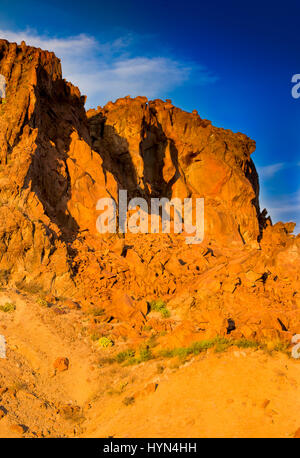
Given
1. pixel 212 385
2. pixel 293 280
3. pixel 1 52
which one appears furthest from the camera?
pixel 1 52

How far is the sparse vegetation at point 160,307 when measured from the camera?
1652cm

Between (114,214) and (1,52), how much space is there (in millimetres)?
10685

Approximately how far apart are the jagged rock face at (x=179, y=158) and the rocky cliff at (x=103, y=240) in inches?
5.2

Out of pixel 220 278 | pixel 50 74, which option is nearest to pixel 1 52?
pixel 50 74

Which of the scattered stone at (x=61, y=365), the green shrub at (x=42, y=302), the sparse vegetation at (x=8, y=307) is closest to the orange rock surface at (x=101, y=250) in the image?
the green shrub at (x=42, y=302)

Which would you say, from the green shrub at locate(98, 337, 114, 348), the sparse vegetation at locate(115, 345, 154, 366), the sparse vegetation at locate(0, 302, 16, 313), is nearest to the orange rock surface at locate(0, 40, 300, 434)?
the green shrub at locate(98, 337, 114, 348)

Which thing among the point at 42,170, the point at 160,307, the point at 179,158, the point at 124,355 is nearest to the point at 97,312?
the point at 160,307

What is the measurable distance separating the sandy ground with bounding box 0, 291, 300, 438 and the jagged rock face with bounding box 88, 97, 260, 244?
651 inches

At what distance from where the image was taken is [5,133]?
18.6 m

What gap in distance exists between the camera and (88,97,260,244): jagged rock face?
2922cm

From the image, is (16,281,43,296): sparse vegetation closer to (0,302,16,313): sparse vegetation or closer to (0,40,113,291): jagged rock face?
(0,40,113,291): jagged rock face

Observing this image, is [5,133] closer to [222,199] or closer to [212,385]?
[212,385]

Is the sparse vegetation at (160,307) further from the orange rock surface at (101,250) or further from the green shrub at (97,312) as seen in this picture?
the green shrub at (97,312)

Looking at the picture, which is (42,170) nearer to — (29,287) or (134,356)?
(29,287)
